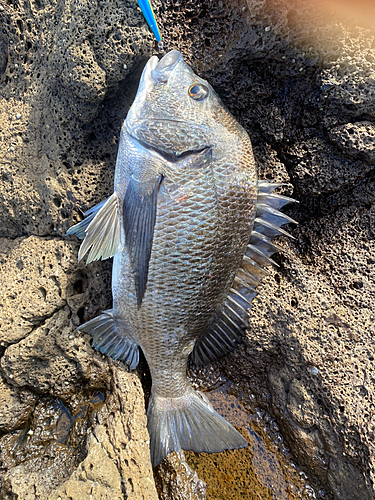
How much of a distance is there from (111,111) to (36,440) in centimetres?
223

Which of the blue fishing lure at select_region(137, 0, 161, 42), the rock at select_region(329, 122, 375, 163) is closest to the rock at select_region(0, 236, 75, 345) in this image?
the blue fishing lure at select_region(137, 0, 161, 42)

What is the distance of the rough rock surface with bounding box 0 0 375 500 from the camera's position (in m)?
1.74

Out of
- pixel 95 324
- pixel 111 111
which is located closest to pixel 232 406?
pixel 95 324

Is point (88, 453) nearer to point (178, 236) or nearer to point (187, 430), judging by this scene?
point (187, 430)

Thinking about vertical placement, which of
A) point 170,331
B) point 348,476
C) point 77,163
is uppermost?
point 77,163

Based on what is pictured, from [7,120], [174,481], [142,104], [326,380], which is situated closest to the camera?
[142,104]

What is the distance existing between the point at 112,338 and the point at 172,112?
145cm

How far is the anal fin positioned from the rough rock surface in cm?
9

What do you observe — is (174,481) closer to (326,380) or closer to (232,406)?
(232,406)

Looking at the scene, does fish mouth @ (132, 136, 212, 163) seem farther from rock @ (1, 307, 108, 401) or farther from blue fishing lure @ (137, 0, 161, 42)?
rock @ (1, 307, 108, 401)

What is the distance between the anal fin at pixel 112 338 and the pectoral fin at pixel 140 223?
0.32m

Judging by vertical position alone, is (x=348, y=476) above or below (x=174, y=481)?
above

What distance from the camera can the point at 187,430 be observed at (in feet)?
6.26

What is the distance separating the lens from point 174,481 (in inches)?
76.0
